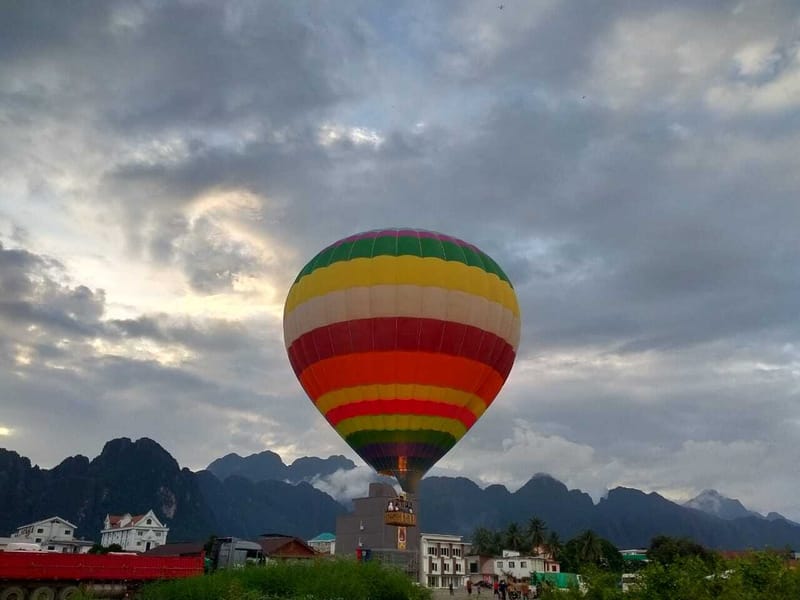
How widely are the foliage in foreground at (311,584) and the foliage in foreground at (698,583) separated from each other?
8948 mm

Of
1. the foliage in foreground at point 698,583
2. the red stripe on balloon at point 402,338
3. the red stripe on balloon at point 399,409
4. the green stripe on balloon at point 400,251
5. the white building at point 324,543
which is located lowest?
the foliage in foreground at point 698,583

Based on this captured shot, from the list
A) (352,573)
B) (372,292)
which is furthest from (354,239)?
(352,573)

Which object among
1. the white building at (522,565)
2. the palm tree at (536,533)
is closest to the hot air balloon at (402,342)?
the white building at (522,565)

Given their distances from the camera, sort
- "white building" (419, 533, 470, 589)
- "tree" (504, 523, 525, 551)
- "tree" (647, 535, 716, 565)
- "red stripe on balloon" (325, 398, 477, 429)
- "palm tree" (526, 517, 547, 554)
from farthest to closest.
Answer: "tree" (504, 523, 525, 551)
"palm tree" (526, 517, 547, 554)
"tree" (647, 535, 716, 565)
"white building" (419, 533, 470, 589)
"red stripe on balloon" (325, 398, 477, 429)

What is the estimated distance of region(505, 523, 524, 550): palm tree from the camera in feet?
351

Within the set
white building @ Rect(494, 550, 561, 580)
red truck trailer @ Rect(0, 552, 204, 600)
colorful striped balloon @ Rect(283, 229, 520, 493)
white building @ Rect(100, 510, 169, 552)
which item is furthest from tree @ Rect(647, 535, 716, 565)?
white building @ Rect(100, 510, 169, 552)

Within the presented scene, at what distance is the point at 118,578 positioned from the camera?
30406 mm

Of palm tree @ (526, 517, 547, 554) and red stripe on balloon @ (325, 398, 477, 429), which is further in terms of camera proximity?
palm tree @ (526, 517, 547, 554)

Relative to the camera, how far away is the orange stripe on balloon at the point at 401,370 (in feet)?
106

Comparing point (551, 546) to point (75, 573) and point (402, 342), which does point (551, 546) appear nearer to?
point (402, 342)

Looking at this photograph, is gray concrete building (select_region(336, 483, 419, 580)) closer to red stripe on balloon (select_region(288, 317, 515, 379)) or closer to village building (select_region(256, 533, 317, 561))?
village building (select_region(256, 533, 317, 561))

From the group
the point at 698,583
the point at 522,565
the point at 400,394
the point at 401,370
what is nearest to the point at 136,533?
the point at 522,565

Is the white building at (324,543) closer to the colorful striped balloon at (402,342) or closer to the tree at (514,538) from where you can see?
the tree at (514,538)

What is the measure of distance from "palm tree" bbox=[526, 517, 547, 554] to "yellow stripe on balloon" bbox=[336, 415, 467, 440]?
7650cm
